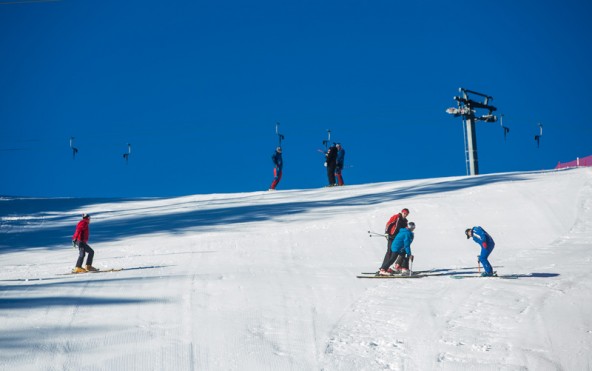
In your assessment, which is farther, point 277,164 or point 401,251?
point 277,164

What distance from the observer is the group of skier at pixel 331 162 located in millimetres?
30375

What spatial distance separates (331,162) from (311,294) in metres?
19.8

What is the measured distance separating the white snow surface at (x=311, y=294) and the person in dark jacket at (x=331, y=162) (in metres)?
A: 7.25

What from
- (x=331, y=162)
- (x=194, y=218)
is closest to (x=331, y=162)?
(x=331, y=162)

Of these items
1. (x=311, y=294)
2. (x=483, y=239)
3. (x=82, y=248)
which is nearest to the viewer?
(x=311, y=294)

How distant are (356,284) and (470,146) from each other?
→ 31603mm

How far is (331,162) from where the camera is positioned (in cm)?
3117

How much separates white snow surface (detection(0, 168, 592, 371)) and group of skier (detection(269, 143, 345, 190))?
7239mm

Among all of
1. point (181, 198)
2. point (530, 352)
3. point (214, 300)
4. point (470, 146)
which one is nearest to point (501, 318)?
point (530, 352)

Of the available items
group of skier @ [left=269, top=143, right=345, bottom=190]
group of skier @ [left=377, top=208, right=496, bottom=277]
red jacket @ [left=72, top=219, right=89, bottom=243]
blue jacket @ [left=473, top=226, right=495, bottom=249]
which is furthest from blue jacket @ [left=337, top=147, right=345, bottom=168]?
blue jacket @ [left=473, top=226, right=495, bottom=249]

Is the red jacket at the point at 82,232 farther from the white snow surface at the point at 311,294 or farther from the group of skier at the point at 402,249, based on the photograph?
the group of skier at the point at 402,249

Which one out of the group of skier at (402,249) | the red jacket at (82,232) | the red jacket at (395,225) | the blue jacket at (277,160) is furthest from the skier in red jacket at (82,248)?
the blue jacket at (277,160)

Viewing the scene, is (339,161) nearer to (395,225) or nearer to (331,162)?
(331,162)

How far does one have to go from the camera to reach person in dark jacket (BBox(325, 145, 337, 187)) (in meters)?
30.4
